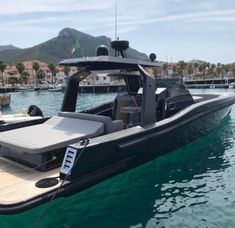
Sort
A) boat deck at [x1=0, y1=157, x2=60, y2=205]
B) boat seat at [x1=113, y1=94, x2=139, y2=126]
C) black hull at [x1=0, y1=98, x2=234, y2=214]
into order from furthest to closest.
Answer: boat seat at [x1=113, y1=94, x2=139, y2=126] → black hull at [x1=0, y1=98, x2=234, y2=214] → boat deck at [x1=0, y1=157, x2=60, y2=205]

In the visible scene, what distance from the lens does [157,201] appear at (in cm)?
608

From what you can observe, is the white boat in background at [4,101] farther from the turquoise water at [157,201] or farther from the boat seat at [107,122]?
the boat seat at [107,122]

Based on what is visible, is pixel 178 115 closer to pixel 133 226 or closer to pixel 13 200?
pixel 133 226

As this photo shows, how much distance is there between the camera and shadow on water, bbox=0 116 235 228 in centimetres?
531

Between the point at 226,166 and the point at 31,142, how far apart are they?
195 inches

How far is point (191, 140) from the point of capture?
877 centimetres

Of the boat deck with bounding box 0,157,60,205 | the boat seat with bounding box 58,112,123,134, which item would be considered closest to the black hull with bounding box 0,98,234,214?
the boat deck with bounding box 0,157,60,205

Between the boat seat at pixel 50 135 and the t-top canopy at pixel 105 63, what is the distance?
1.22 m

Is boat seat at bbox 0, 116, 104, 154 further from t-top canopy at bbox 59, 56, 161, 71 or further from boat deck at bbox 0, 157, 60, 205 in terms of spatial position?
t-top canopy at bbox 59, 56, 161, 71

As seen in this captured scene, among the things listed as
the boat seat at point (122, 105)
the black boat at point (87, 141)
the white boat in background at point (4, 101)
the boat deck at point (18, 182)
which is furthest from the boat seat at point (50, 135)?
the white boat in background at point (4, 101)

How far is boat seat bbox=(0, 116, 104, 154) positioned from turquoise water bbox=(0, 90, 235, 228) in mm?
1081

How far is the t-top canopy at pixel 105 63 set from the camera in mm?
6320

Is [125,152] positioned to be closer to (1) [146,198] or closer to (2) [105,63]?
(1) [146,198]

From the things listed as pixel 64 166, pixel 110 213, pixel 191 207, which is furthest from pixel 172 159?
pixel 64 166
